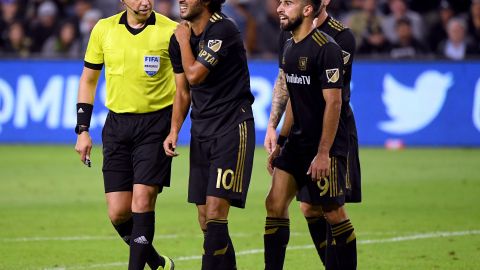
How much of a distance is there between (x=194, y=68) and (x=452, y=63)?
40.3 feet

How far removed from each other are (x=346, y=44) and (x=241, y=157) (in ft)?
Result: 3.98

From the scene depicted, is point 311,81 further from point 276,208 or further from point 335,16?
point 335,16

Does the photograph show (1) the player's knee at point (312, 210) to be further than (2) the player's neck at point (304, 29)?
Yes

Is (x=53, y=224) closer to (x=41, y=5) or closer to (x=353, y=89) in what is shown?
(x=353, y=89)

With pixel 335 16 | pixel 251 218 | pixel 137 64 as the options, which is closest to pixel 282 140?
pixel 137 64

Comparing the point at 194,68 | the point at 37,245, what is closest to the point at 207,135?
the point at 194,68

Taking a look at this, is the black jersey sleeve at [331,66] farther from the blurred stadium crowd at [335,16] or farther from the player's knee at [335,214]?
the blurred stadium crowd at [335,16]

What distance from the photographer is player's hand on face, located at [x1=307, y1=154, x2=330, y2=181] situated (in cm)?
818

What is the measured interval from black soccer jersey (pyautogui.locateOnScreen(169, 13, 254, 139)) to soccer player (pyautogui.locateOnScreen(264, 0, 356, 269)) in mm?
344

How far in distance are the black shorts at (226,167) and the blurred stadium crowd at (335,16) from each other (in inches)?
472

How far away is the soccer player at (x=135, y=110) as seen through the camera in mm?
8844

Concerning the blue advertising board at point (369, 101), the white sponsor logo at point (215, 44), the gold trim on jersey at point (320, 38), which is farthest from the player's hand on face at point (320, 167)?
the blue advertising board at point (369, 101)

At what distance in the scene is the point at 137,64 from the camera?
8.96 metres

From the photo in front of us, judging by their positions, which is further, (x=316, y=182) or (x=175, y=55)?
(x=175, y=55)
